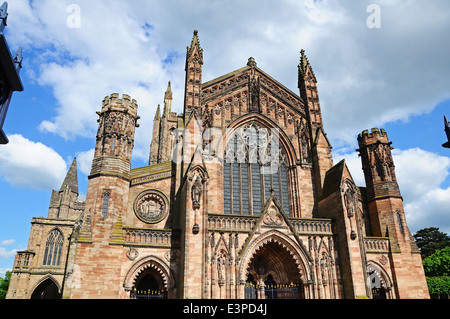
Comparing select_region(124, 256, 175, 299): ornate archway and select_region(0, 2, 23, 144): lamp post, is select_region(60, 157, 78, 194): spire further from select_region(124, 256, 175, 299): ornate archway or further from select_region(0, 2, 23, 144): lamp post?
select_region(0, 2, 23, 144): lamp post

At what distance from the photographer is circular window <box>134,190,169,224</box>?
2030 cm

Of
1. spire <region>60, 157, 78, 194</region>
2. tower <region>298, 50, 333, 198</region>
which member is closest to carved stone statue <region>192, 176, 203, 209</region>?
tower <region>298, 50, 333, 198</region>

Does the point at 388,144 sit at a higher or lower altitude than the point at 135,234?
higher

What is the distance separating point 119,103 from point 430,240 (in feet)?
193

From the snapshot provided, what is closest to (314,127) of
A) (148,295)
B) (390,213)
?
(390,213)

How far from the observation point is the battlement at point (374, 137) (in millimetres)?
25281

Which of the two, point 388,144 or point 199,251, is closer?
point 199,251

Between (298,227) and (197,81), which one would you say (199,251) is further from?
(197,81)

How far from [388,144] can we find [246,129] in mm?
10512

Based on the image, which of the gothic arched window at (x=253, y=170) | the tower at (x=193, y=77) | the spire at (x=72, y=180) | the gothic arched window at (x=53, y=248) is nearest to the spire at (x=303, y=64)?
the gothic arched window at (x=253, y=170)

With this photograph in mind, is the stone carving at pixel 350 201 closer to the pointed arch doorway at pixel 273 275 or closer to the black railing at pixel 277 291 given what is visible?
the pointed arch doorway at pixel 273 275

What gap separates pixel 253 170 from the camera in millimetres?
23734
